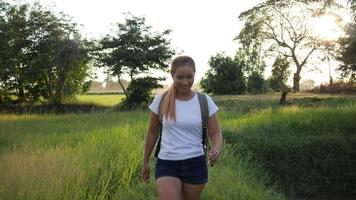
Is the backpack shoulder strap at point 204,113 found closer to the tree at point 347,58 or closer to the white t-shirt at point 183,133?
the white t-shirt at point 183,133

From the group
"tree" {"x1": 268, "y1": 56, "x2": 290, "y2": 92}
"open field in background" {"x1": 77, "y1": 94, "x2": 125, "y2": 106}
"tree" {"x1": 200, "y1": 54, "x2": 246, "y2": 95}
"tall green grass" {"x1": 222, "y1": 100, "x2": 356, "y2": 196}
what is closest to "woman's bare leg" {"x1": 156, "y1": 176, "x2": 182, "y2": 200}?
"tall green grass" {"x1": 222, "y1": 100, "x2": 356, "y2": 196}

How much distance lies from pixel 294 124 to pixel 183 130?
10428mm

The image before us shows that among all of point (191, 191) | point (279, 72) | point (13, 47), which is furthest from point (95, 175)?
point (279, 72)

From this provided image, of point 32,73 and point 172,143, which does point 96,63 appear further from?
point 172,143

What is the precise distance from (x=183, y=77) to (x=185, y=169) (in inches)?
28.8

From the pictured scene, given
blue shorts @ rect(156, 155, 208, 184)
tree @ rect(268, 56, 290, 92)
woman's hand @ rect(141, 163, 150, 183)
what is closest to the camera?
blue shorts @ rect(156, 155, 208, 184)

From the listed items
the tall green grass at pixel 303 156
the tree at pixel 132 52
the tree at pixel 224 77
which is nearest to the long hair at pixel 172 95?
the tall green grass at pixel 303 156

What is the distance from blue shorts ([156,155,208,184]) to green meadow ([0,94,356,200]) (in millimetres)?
1550

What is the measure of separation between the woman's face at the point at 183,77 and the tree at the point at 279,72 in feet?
102

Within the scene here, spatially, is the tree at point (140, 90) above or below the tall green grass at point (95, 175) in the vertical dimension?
above

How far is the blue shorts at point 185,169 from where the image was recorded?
152 inches

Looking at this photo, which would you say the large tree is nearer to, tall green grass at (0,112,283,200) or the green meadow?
the green meadow

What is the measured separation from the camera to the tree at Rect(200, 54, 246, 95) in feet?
103

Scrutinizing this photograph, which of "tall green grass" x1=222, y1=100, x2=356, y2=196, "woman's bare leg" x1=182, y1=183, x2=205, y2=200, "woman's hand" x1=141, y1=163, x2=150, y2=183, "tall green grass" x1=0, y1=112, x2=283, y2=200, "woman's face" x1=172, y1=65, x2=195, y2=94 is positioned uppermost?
"woman's face" x1=172, y1=65, x2=195, y2=94
